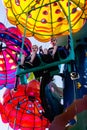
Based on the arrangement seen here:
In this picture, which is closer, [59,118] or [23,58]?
[23,58]

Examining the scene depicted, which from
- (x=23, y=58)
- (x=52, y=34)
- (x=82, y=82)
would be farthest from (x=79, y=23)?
(x=23, y=58)

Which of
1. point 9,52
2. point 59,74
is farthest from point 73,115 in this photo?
point 9,52

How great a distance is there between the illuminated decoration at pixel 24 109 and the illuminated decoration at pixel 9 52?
0.24 meters

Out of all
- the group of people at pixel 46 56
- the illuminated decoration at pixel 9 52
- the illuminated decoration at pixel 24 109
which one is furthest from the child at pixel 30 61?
the illuminated decoration at pixel 24 109

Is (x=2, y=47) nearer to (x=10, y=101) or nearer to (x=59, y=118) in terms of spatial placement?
(x=10, y=101)

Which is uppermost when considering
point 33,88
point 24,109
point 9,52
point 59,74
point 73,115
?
point 9,52

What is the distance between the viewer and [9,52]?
6926 mm

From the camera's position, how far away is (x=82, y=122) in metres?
6.26

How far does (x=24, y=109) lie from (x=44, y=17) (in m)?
1.56

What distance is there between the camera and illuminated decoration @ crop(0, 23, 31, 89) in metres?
6.83

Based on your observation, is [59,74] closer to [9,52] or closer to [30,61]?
[9,52]

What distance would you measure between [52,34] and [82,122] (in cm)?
144

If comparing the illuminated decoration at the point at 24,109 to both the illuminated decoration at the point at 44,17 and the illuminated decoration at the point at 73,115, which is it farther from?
the illuminated decoration at the point at 44,17

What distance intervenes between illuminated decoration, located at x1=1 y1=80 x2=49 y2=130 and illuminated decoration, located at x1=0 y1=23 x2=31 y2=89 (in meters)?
0.24
